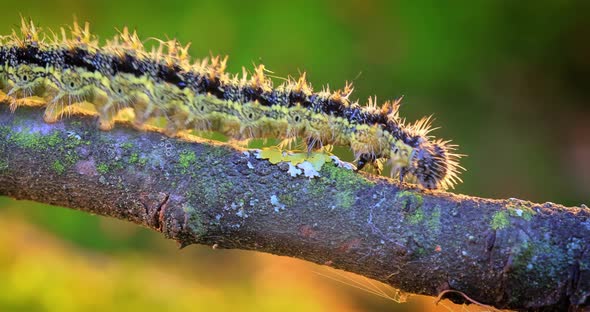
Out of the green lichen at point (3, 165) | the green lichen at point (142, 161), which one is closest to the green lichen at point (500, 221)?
the green lichen at point (142, 161)

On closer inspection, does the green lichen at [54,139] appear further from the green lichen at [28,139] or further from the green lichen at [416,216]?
the green lichen at [416,216]

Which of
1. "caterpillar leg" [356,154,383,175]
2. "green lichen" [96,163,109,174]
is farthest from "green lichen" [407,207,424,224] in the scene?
"green lichen" [96,163,109,174]

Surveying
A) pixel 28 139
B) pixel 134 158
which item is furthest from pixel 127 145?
pixel 28 139

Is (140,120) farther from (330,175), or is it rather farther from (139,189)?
(330,175)

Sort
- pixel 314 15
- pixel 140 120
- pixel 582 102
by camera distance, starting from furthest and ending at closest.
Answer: pixel 582 102
pixel 314 15
pixel 140 120

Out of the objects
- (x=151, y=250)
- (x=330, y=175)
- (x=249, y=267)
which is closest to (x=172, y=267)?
(x=151, y=250)

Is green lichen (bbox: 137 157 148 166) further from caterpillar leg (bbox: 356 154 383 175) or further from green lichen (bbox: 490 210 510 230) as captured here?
green lichen (bbox: 490 210 510 230)

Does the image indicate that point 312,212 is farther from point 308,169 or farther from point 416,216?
point 416,216
